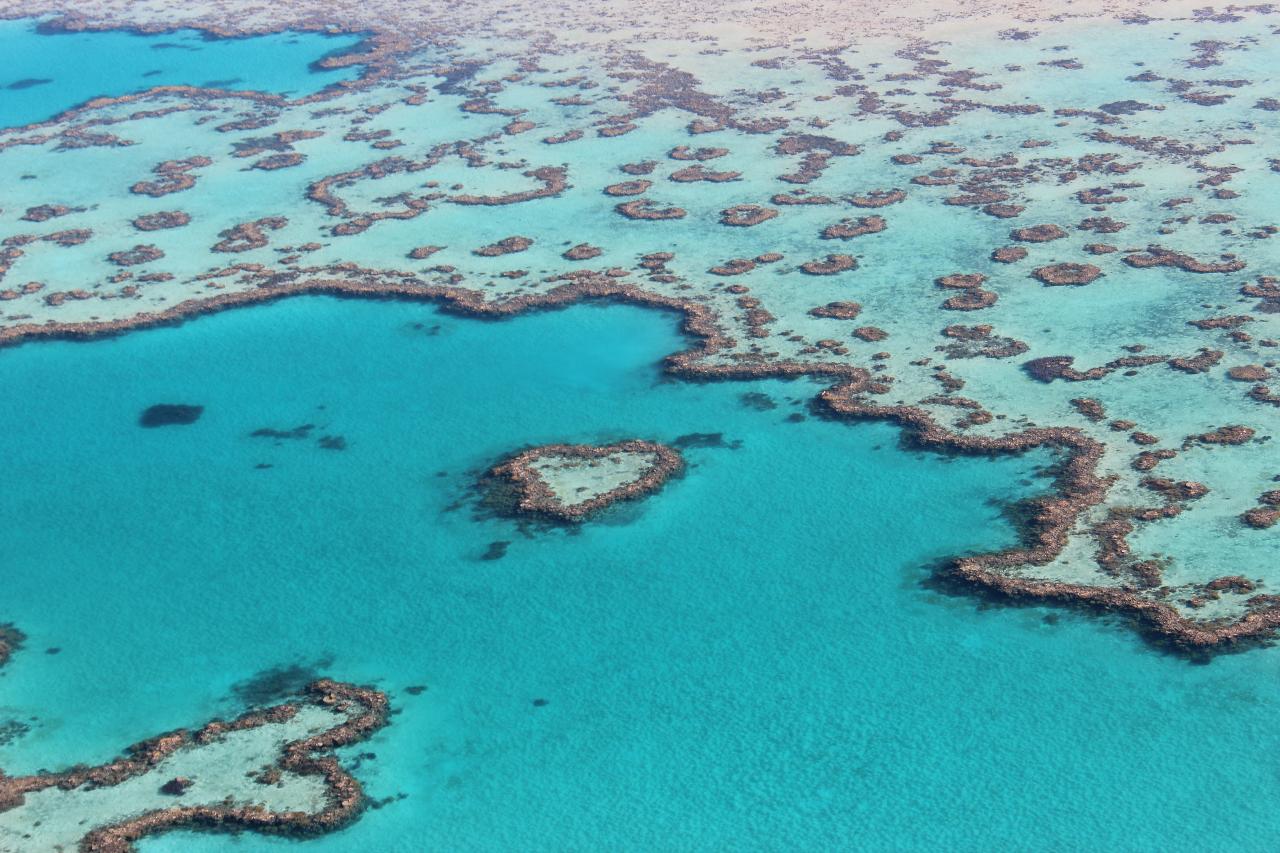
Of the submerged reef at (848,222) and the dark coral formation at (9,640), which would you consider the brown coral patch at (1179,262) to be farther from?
the dark coral formation at (9,640)

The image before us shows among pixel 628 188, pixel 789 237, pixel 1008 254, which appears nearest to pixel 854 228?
pixel 789 237

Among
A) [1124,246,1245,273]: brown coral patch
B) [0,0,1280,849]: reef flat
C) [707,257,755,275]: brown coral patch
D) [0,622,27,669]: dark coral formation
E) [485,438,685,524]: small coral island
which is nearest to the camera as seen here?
[0,622,27,669]: dark coral formation

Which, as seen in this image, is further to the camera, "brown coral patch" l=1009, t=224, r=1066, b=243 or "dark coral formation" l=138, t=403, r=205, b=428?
"brown coral patch" l=1009, t=224, r=1066, b=243

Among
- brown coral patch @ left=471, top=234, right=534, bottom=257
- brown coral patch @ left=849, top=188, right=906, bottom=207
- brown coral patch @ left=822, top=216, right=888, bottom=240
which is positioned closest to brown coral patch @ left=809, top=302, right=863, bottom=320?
brown coral patch @ left=822, top=216, right=888, bottom=240

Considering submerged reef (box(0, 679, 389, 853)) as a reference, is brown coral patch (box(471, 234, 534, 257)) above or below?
above

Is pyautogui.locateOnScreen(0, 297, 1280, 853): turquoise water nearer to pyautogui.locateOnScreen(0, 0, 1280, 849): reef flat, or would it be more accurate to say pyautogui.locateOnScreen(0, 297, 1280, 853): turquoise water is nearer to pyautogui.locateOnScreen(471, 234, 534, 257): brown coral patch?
pyautogui.locateOnScreen(0, 0, 1280, 849): reef flat

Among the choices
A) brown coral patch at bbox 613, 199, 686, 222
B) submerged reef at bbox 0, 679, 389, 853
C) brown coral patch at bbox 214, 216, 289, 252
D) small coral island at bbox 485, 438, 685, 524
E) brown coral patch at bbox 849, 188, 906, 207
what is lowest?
submerged reef at bbox 0, 679, 389, 853

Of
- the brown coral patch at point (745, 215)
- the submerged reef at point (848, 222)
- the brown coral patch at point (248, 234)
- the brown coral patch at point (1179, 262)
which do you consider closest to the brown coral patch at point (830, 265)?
the submerged reef at point (848, 222)
